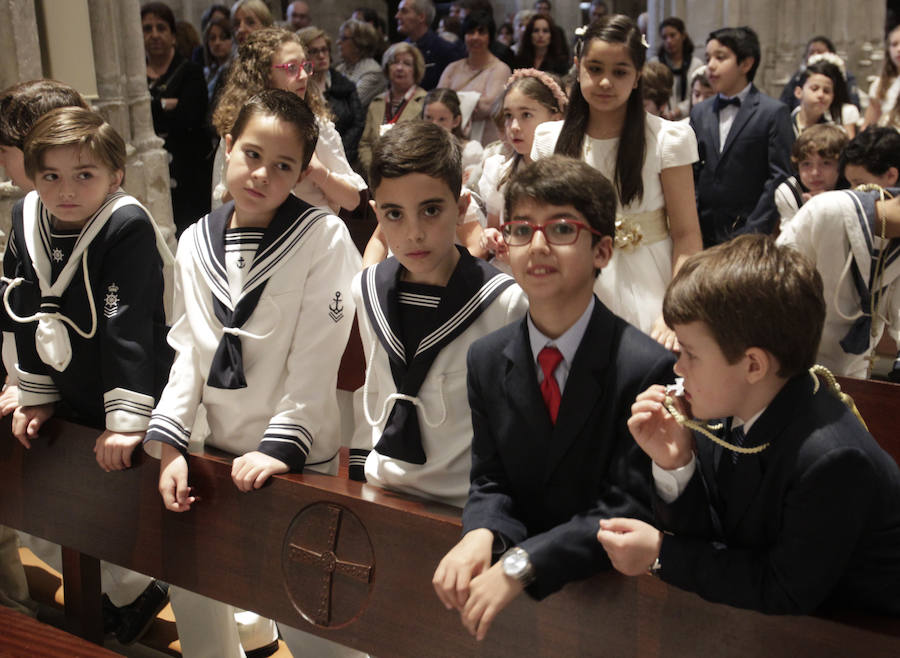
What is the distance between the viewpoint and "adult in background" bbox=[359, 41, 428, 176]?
252 inches

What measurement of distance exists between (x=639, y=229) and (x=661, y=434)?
1330mm

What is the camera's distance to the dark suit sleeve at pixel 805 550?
1616mm

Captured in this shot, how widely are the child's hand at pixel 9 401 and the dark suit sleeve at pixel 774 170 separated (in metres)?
3.44

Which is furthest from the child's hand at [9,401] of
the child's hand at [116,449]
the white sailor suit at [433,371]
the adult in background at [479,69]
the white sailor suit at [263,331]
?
the adult in background at [479,69]

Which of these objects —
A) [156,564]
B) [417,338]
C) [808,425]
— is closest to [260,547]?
[156,564]

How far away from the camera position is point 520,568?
1.84 metres

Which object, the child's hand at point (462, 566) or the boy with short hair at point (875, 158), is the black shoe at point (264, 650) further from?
the boy with short hair at point (875, 158)

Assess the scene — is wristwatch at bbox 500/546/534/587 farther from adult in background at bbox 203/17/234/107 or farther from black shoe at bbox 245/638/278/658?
adult in background at bbox 203/17/234/107

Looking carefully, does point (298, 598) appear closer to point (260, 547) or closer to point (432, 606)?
point (260, 547)

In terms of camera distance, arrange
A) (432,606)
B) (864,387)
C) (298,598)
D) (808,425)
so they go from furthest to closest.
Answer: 1. (864,387)
2. (298,598)
3. (432,606)
4. (808,425)

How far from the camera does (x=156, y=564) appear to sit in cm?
256

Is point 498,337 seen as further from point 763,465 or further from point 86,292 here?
point 86,292

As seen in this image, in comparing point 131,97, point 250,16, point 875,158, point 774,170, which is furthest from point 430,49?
point 875,158

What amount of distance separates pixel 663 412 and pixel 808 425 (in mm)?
234
